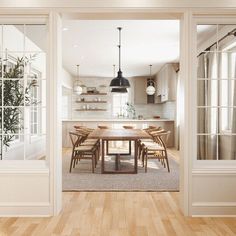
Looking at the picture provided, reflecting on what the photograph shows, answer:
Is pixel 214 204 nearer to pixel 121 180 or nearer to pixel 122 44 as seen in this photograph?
pixel 121 180

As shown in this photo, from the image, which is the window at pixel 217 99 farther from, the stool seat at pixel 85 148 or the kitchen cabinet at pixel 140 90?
the kitchen cabinet at pixel 140 90

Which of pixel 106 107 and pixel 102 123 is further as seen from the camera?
pixel 106 107

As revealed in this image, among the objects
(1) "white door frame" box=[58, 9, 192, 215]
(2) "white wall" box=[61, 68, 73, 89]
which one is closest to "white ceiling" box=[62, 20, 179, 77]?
(2) "white wall" box=[61, 68, 73, 89]

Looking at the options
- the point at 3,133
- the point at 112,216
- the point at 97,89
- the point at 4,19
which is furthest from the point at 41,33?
the point at 97,89

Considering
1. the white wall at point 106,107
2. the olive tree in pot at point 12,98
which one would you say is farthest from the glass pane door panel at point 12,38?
the white wall at point 106,107

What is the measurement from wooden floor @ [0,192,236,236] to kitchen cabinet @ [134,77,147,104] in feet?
29.4

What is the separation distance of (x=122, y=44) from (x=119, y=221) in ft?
16.5

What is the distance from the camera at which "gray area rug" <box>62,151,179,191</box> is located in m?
5.03

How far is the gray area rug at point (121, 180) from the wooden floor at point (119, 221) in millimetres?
673

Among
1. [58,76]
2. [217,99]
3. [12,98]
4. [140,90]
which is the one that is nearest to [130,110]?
[140,90]

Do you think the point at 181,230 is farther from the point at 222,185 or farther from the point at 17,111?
the point at 17,111

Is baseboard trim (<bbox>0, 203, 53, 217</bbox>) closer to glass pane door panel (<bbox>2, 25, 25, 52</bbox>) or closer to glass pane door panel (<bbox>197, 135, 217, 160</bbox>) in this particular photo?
glass pane door panel (<bbox>197, 135, 217, 160</bbox>)

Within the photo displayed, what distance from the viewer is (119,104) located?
1355 centimetres

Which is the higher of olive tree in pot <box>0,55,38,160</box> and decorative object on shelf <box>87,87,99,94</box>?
decorative object on shelf <box>87,87,99,94</box>
